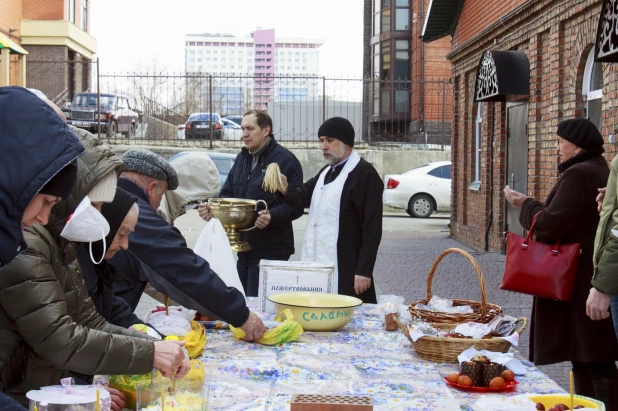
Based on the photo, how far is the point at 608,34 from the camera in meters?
7.64

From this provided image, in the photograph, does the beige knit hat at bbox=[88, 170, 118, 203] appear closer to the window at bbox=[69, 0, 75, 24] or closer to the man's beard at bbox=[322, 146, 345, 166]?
the man's beard at bbox=[322, 146, 345, 166]

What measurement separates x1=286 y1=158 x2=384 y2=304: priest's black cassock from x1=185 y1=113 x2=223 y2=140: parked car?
23.8m

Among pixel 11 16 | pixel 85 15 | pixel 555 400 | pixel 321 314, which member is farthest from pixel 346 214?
pixel 85 15

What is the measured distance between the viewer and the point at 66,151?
2.07m

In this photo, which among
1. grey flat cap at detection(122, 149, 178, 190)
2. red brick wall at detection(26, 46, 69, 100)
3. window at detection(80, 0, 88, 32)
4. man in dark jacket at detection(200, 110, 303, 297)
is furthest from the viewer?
window at detection(80, 0, 88, 32)

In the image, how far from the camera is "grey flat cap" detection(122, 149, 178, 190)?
4.00m

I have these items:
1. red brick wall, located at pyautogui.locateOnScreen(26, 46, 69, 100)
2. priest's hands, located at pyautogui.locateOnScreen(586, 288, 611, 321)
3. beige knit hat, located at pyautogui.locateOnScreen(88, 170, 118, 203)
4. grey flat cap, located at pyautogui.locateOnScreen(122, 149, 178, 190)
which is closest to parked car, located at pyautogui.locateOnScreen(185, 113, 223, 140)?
red brick wall, located at pyautogui.locateOnScreen(26, 46, 69, 100)

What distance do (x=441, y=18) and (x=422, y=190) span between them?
718cm

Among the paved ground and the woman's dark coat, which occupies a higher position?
the woman's dark coat

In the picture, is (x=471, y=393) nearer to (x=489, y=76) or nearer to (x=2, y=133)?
(x=2, y=133)

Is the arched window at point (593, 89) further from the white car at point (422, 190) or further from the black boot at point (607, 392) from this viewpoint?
the white car at point (422, 190)

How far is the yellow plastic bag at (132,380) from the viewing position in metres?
2.75

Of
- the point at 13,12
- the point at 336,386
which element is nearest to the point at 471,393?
the point at 336,386

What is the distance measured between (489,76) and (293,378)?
10115mm
